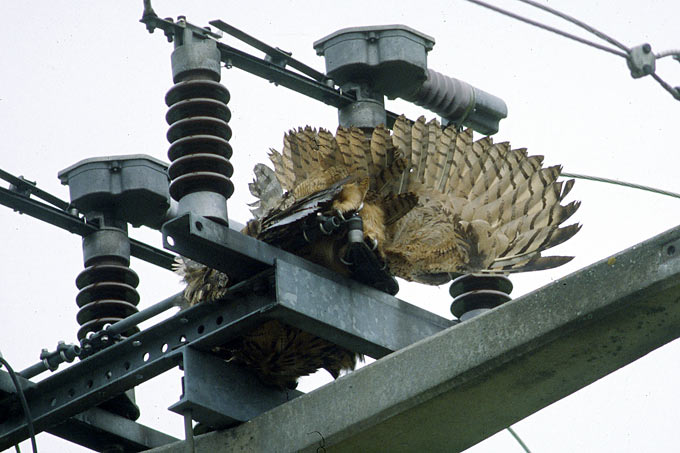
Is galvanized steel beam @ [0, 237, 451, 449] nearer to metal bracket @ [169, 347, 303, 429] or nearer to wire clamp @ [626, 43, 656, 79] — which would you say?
metal bracket @ [169, 347, 303, 429]

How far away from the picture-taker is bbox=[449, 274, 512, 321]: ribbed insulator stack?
766 cm

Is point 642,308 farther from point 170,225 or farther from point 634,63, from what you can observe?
point 170,225

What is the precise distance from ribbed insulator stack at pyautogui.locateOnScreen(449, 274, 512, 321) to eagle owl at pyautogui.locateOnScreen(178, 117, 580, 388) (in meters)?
0.14

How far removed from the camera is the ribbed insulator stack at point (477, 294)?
766 cm

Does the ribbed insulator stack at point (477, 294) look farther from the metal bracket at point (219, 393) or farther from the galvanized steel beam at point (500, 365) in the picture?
the galvanized steel beam at point (500, 365)

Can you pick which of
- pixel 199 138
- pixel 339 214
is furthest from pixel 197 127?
pixel 339 214

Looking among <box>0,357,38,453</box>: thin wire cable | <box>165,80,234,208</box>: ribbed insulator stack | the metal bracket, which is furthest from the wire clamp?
<box>0,357,38,453</box>: thin wire cable

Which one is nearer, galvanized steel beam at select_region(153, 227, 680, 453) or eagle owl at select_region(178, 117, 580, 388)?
galvanized steel beam at select_region(153, 227, 680, 453)

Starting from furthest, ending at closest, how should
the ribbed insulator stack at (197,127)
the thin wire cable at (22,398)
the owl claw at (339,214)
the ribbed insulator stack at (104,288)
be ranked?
the ribbed insulator stack at (104,288), the thin wire cable at (22,398), the owl claw at (339,214), the ribbed insulator stack at (197,127)

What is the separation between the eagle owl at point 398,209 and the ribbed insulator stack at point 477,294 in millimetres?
141

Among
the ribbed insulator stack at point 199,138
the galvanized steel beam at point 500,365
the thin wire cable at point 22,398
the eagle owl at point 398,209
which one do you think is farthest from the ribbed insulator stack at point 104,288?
the galvanized steel beam at point 500,365

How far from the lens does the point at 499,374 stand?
5797 mm

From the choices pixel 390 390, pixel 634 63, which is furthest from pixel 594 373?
pixel 634 63

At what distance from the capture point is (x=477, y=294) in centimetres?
766
